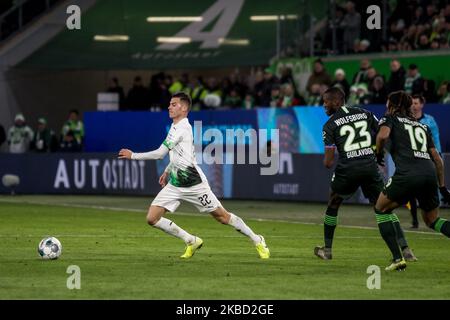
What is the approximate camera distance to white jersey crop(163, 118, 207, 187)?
50.0 ft

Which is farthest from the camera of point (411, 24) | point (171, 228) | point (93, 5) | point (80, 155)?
point (93, 5)

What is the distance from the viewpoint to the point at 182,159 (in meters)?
15.3

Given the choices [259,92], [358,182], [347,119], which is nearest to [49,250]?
[358,182]

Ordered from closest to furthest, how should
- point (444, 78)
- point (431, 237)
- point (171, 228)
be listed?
point (171, 228)
point (431, 237)
point (444, 78)

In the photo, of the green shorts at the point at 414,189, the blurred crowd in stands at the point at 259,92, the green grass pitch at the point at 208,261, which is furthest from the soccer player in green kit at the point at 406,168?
the blurred crowd in stands at the point at 259,92

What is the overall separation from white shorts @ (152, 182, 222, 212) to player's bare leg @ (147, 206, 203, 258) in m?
0.10

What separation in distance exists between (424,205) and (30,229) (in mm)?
8622

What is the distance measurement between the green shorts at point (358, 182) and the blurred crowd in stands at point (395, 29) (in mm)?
14541

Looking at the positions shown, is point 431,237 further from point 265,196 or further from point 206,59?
point 206,59

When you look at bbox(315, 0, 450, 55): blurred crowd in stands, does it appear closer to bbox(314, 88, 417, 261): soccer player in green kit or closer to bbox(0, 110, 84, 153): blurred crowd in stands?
bbox(0, 110, 84, 153): blurred crowd in stands

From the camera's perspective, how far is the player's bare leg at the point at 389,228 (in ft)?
45.6

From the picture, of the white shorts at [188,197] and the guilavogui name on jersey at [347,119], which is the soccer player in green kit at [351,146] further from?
the white shorts at [188,197]

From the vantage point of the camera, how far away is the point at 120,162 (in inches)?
1283

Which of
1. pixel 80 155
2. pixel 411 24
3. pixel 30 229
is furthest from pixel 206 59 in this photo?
pixel 30 229
